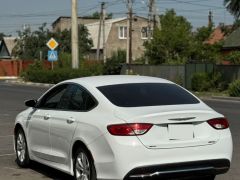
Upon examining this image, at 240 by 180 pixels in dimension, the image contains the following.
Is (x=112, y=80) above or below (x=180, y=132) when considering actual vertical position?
above

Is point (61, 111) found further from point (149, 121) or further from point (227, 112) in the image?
point (227, 112)

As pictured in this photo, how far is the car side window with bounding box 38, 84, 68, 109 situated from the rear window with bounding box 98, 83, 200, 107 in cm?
108

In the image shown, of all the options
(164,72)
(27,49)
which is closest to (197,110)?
(164,72)

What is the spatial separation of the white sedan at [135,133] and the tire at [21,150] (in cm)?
119

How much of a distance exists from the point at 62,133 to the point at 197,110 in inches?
72.5

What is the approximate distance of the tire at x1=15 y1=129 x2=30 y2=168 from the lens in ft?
30.9

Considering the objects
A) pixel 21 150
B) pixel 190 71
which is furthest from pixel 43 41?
pixel 21 150

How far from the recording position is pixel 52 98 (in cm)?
920

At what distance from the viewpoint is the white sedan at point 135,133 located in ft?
22.6

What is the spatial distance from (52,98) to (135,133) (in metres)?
2.63

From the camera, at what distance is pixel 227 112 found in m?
19.5

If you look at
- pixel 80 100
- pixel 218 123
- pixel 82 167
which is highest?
pixel 80 100

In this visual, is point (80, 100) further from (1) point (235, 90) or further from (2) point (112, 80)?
(1) point (235, 90)

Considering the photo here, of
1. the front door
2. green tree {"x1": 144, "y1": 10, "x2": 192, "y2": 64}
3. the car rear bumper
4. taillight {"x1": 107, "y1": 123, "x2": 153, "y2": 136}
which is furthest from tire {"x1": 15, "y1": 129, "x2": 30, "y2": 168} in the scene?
green tree {"x1": 144, "y1": 10, "x2": 192, "y2": 64}
